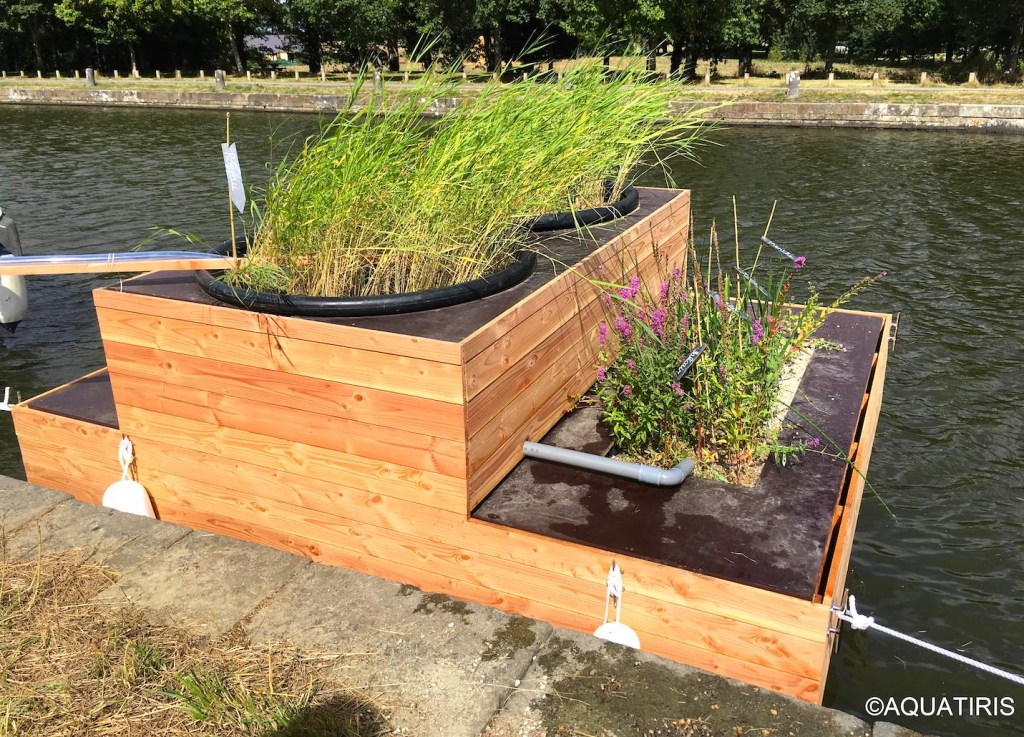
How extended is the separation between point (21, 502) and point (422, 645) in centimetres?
205

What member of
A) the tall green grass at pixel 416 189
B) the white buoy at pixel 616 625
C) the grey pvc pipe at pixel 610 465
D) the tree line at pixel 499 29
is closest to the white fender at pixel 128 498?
the tall green grass at pixel 416 189

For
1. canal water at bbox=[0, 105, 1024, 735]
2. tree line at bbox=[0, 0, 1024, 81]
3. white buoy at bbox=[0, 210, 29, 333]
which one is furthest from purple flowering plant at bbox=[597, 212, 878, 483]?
tree line at bbox=[0, 0, 1024, 81]

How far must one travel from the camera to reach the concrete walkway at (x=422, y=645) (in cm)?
229

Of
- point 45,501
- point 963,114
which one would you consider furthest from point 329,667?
point 963,114

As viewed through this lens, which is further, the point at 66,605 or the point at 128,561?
the point at 128,561

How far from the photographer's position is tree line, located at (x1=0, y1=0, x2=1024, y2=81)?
2893cm

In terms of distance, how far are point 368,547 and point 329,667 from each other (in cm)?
92

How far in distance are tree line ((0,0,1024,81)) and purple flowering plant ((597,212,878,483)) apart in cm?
2338

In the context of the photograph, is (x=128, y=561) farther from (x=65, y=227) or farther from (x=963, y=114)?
(x=963, y=114)

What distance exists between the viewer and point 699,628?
2.90 m

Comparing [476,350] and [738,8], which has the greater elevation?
[738,8]

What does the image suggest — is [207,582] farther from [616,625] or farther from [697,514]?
[697,514]

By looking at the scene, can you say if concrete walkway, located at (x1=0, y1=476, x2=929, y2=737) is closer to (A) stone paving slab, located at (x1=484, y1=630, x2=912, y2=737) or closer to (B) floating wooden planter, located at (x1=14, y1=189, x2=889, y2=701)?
(A) stone paving slab, located at (x1=484, y1=630, x2=912, y2=737)

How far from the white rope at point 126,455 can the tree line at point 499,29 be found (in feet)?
76.9
